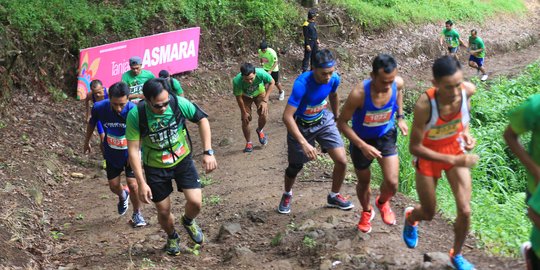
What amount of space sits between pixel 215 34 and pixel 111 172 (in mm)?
9682

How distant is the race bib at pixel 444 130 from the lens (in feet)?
16.3

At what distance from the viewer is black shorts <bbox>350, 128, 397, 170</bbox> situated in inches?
238

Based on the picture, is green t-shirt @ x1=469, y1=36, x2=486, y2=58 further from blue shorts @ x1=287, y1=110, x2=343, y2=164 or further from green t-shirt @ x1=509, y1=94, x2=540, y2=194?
green t-shirt @ x1=509, y1=94, x2=540, y2=194

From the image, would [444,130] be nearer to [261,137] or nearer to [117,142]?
[117,142]

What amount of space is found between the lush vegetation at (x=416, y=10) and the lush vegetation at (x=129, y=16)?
2932 mm

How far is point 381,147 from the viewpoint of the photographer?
19.8 ft

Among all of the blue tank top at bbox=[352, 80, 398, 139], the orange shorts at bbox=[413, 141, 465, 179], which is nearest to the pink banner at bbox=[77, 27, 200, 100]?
the blue tank top at bbox=[352, 80, 398, 139]

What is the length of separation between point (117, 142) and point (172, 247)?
1.59 m

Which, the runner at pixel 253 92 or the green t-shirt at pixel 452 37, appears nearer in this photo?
the runner at pixel 253 92

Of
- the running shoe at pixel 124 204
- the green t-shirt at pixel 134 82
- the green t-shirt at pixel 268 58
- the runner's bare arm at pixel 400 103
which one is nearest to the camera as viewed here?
the runner's bare arm at pixel 400 103

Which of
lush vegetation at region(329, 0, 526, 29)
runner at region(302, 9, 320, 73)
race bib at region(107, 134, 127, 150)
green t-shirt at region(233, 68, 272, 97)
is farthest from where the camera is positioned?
lush vegetation at region(329, 0, 526, 29)

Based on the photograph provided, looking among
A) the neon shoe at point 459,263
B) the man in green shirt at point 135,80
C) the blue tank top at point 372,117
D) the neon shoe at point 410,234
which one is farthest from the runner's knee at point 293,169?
the man in green shirt at point 135,80

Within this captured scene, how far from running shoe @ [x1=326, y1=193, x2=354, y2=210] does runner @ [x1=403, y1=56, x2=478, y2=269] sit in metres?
2.00

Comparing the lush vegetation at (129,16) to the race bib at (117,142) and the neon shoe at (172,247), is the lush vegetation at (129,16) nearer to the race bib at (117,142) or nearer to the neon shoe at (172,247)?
the race bib at (117,142)
